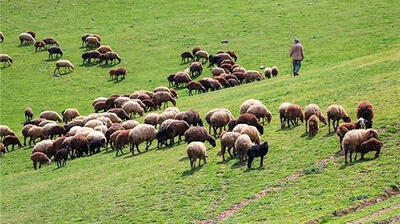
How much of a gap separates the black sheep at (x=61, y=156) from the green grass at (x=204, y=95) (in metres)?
0.56

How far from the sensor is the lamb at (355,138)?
2472cm

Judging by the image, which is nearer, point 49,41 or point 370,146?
point 370,146

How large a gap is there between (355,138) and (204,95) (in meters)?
21.3

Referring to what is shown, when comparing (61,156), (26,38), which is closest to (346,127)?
(61,156)

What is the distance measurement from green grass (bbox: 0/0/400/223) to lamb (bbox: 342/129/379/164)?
0.62 metres

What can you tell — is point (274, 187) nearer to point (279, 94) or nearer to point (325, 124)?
point (325, 124)

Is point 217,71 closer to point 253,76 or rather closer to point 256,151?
point 253,76

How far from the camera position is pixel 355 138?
2470cm

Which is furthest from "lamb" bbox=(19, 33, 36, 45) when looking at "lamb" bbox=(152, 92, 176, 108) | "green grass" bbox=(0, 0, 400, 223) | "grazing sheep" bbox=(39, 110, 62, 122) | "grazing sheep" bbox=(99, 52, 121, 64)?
"lamb" bbox=(152, 92, 176, 108)

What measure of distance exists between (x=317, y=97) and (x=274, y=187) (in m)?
11.5

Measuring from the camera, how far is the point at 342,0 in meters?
68.8

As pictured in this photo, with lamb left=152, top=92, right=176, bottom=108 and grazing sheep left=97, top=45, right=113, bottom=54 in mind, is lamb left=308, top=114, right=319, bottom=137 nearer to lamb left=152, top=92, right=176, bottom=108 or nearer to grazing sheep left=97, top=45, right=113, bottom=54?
lamb left=152, top=92, right=176, bottom=108

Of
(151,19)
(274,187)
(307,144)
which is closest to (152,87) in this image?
(151,19)

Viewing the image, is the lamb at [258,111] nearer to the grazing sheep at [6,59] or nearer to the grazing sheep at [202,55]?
the grazing sheep at [202,55]
